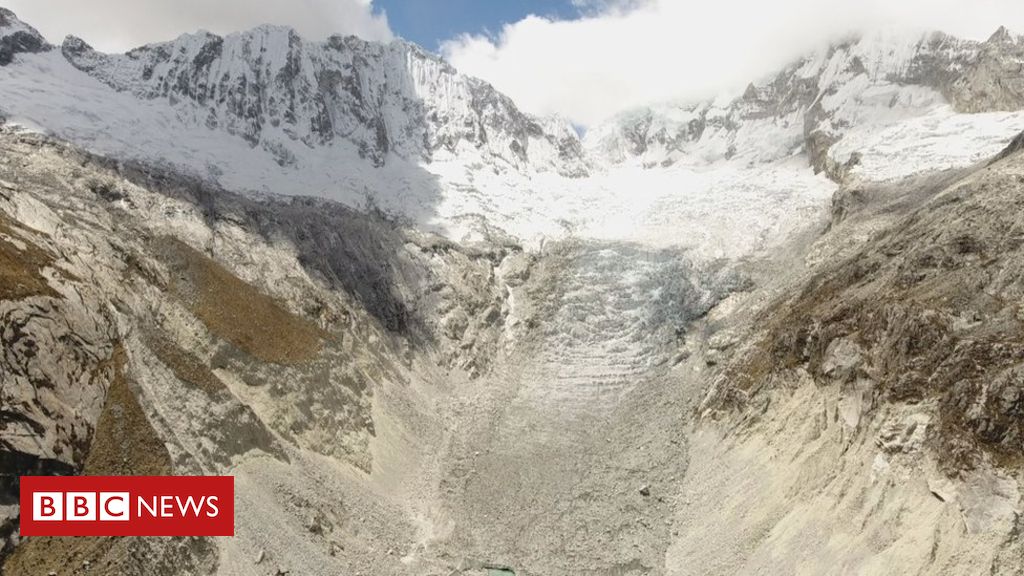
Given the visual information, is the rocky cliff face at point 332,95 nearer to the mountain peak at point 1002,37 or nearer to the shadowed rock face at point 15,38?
the shadowed rock face at point 15,38

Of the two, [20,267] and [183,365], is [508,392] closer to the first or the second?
[183,365]

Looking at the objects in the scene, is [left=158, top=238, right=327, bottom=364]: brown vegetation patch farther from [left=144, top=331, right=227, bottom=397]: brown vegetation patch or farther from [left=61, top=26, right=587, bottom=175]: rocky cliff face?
[left=61, top=26, right=587, bottom=175]: rocky cliff face

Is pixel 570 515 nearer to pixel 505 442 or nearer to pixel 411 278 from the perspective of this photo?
pixel 505 442

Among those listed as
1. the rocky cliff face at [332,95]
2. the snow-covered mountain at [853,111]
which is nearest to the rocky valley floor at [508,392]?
the snow-covered mountain at [853,111]

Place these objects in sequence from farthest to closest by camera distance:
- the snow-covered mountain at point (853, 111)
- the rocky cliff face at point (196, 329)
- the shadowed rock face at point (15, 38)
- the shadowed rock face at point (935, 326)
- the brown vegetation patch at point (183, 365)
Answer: the shadowed rock face at point (15, 38)
the snow-covered mountain at point (853, 111)
the brown vegetation patch at point (183, 365)
the shadowed rock face at point (935, 326)
the rocky cliff face at point (196, 329)

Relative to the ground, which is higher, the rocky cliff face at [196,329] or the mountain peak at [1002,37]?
the mountain peak at [1002,37]

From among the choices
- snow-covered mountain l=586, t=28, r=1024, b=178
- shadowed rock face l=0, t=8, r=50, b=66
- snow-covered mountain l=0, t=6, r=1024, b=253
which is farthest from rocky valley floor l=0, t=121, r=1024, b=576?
shadowed rock face l=0, t=8, r=50, b=66
